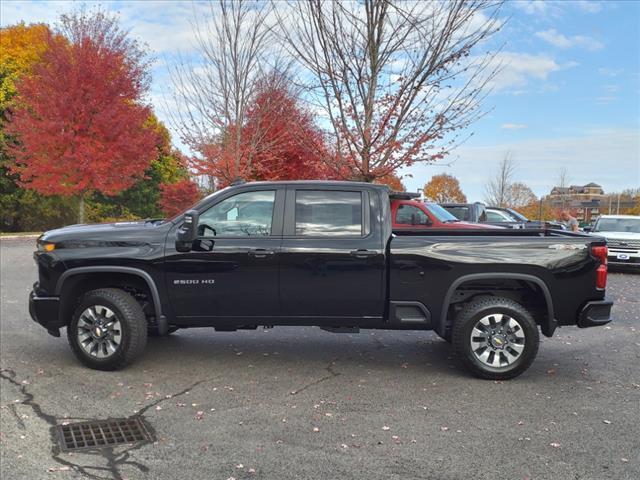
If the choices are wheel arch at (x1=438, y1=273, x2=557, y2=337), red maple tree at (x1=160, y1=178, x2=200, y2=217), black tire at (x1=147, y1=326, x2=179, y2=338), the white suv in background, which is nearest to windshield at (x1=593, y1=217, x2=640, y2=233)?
the white suv in background

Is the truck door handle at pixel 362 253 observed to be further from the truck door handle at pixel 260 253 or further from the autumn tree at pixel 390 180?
the autumn tree at pixel 390 180

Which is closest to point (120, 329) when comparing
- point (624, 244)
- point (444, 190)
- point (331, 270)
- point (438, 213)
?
point (331, 270)

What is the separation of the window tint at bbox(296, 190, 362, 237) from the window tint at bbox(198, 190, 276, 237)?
12.3 inches

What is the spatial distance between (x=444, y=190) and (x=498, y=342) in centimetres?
5490

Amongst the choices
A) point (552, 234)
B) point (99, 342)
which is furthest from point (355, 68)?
point (99, 342)

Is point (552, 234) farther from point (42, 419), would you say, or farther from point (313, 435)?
point (42, 419)

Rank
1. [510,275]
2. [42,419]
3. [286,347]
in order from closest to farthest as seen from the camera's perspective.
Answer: [42,419] < [510,275] < [286,347]

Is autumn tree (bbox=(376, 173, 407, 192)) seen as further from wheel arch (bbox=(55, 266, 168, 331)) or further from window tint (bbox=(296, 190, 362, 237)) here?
wheel arch (bbox=(55, 266, 168, 331))

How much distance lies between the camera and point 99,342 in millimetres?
5398

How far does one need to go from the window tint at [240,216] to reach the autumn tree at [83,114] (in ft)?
57.7

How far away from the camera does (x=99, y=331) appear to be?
17.7 feet

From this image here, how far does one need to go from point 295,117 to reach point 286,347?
10461 mm

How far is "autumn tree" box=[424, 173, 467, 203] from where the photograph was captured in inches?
2279

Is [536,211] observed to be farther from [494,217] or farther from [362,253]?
[362,253]
